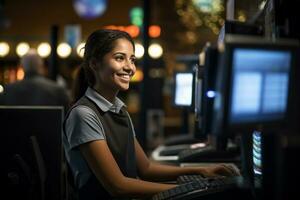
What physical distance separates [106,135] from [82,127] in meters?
0.13

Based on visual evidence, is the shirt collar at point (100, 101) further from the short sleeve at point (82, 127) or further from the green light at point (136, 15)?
the green light at point (136, 15)

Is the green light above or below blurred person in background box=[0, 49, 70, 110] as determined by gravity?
above

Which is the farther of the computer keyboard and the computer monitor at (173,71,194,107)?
the computer monitor at (173,71,194,107)

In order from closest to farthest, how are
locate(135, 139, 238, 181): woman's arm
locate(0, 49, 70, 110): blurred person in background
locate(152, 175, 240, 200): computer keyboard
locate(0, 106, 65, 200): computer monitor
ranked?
locate(152, 175, 240, 200): computer keyboard
locate(0, 106, 65, 200): computer monitor
locate(135, 139, 238, 181): woman's arm
locate(0, 49, 70, 110): blurred person in background

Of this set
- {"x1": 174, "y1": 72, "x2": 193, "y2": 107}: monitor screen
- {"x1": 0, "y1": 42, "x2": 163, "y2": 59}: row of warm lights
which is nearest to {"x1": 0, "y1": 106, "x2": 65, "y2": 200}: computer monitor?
{"x1": 174, "y1": 72, "x2": 193, "y2": 107}: monitor screen

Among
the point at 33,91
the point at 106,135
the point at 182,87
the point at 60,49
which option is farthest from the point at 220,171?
the point at 60,49

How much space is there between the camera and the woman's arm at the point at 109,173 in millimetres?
1958

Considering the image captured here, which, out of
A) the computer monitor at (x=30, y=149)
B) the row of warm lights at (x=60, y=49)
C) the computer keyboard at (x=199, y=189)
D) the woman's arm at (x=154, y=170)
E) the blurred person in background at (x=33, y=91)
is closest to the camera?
the computer keyboard at (x=199, y=189)

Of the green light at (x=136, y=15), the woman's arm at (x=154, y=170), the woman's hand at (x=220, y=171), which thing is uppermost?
the green light at (x=136, y=15)

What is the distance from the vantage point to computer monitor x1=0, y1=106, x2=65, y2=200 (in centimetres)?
211

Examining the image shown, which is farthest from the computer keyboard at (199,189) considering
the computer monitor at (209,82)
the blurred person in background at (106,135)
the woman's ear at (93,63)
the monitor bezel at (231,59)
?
the woman's ear at (93,63)

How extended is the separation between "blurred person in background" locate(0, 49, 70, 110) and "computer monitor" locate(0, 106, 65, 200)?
2.79 metres

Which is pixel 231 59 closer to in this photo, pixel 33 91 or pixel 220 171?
pixel 220 171

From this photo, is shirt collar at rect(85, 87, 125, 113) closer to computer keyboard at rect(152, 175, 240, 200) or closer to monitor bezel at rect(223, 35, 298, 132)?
computer keyboard at rect(152, 175, 240, 200)
